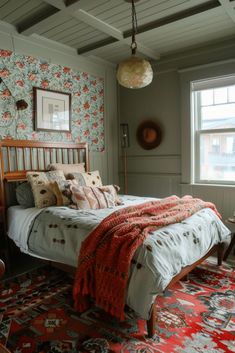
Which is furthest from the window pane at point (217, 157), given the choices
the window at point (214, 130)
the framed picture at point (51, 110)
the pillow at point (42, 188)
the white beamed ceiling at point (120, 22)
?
the pillow at point (42, 188)

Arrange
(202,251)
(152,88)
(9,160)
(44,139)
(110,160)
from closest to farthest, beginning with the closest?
(202,251) < (9,160) < (44,139) < (152,88) < (110,160)

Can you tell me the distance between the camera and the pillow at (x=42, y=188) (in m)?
2.83

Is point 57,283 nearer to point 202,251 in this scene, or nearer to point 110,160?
point 202,251

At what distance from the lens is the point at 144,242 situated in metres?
1.83

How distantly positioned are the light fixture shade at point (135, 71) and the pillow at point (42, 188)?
130 centimetres

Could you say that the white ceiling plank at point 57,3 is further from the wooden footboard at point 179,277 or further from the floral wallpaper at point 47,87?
the wooden footboard at point 179,277

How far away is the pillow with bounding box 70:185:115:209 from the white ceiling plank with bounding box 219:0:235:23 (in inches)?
86.6

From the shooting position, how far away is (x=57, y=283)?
8.47 feet

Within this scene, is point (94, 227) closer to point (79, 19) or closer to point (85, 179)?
point (85, 179)

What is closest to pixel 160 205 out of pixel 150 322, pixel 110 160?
pixel 150 322

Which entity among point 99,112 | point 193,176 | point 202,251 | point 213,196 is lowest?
point 202,251

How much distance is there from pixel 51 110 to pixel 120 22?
135cm

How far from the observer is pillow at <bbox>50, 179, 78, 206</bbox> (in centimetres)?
283

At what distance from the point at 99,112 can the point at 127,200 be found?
1.67 metres
